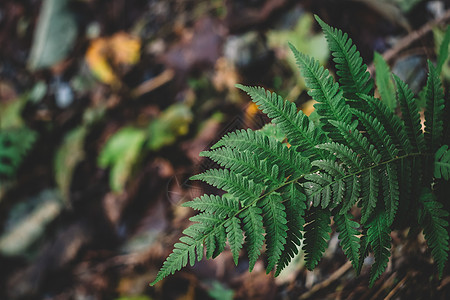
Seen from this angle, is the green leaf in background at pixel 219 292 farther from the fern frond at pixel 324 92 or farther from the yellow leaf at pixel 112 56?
the yellow leaf at pixel 112 56

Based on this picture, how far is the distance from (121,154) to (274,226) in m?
2.63

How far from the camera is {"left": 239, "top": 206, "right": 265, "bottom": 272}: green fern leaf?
91 cm

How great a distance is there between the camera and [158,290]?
8.64 feet

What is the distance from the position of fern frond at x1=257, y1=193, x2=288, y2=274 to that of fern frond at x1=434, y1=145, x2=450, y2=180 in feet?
1.32

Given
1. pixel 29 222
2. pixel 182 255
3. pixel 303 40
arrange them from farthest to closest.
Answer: pixel 29 222
pixel 303 40
pixel 182 255

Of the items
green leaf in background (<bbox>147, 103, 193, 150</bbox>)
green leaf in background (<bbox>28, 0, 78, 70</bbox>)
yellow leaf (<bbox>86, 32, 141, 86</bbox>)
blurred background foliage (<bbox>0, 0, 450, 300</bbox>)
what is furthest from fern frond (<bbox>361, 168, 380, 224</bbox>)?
green leaf in background (<bbox>28, 0, 78, 70</bbox>)

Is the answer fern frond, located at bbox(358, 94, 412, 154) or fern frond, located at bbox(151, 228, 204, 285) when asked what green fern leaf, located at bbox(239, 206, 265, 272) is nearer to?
fern frond, located at bbox(151, 228, 204, 285)

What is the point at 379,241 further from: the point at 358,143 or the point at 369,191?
the point at 358,143

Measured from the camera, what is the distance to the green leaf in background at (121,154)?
323 cm

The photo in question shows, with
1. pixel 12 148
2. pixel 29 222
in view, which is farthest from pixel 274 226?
pixel 12 148

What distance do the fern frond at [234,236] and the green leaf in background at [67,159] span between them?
3.09 meters

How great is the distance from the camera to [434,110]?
97 cm

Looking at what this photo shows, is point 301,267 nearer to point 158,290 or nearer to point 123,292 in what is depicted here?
point 158,290

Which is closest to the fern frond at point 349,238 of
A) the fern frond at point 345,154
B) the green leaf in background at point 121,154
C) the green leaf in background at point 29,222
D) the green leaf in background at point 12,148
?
the fern frond at point 345,154
